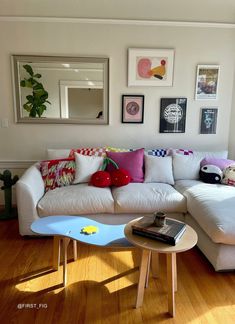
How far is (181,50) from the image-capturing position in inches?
128

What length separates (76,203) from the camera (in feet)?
8.15

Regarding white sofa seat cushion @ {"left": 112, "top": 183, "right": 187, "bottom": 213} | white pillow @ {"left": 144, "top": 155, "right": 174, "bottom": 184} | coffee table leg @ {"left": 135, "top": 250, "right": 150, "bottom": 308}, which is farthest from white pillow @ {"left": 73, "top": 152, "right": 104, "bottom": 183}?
coffee table leg @ {"left": 135, "top": 250, "right": 150, "bottom": 308}

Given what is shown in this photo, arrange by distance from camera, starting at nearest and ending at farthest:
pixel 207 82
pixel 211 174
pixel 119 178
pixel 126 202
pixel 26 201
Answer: pixel 26 201 → pixel 126 202 → pixel 119 178 → pixel 211 174 → pixel 207 82

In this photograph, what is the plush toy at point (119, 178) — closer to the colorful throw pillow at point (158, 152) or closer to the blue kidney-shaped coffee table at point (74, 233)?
the colorful throw pillow at point (158, 152)

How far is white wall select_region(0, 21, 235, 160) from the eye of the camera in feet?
10.2

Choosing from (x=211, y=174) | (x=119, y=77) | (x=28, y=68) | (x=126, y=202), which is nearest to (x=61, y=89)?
(x=28, y=68)

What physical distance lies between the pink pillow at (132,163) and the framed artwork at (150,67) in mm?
937

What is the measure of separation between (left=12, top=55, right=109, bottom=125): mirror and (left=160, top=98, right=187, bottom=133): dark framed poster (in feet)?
2.41

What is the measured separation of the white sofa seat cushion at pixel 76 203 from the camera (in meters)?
2.46

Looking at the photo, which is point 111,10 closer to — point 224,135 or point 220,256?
point 224,135

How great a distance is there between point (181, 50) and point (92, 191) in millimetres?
2091

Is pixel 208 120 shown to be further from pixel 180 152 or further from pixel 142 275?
pixel 142 275

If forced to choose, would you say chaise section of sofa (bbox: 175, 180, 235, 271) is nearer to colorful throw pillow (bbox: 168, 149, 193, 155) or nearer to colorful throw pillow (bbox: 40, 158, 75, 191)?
colorful throw pillow (bbox: 168, 149, 193, 155)

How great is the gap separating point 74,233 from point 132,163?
1.32 m
